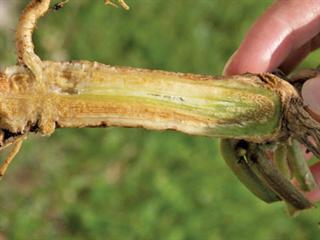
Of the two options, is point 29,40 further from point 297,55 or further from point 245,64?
point 297,55

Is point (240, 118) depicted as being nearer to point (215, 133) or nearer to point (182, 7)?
point (215, 133)

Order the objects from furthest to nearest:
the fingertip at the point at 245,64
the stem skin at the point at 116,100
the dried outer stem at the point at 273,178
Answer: the fingertip at the point at 245,64, the dried outer stem at the point at 273,178, the stem skin at the point at 116,100

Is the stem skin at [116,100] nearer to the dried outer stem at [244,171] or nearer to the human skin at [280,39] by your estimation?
the dried outer stem at [244,171]

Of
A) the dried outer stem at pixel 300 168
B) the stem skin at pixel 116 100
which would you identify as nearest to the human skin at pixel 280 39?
the dried outer stem at pixel 300 168

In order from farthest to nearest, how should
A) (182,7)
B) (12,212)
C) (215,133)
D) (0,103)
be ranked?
(182,7) → (12,212) → (215,133) → (0,103)

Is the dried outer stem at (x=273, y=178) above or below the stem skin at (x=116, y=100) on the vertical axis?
below

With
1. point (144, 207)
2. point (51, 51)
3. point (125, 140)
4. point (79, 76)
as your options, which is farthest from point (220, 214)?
point (79, 76)

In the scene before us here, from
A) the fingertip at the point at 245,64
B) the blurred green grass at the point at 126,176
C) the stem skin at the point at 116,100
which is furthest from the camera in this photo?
the blurred green grass at the point at 126,176
